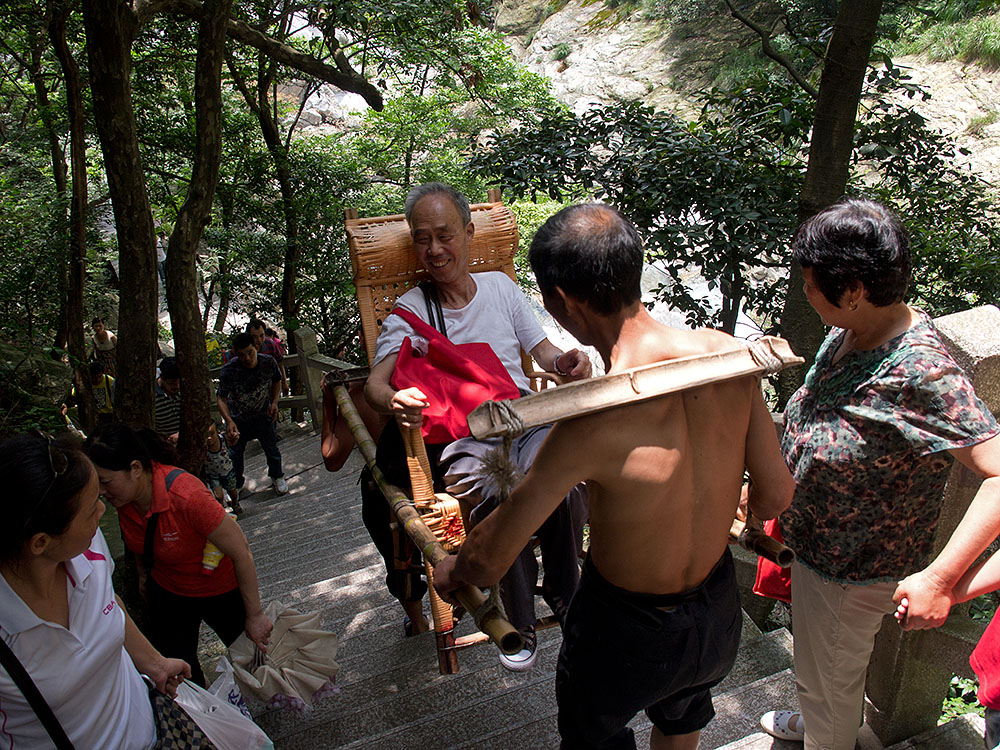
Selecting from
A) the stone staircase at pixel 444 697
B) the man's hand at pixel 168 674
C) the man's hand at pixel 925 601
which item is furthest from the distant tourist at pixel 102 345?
the man's hand at pixel 925 601

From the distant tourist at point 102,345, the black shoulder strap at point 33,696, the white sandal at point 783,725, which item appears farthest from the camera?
the distant tourist at point 102,345

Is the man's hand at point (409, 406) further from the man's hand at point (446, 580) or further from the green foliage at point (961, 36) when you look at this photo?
the green foliage at point (961, 36)

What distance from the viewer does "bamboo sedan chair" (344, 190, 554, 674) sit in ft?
8.68

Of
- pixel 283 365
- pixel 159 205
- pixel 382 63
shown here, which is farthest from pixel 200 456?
pixel 159 205

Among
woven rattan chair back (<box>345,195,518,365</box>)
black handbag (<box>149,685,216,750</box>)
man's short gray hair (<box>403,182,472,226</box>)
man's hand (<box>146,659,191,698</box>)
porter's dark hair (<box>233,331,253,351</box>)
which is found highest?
man's short gray hair (<box>403,182,472,226</box>)

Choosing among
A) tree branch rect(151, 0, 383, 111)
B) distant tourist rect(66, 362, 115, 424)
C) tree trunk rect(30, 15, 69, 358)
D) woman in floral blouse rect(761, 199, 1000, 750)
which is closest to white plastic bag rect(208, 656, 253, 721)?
woman in floral blouse rect(761, 199, 1000, 750)

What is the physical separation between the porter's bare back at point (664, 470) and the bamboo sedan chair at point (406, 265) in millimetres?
1024

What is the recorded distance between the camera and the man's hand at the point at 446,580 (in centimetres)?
180

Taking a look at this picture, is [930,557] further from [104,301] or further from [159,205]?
[104,301]

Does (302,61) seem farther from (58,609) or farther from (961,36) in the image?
(961,36)

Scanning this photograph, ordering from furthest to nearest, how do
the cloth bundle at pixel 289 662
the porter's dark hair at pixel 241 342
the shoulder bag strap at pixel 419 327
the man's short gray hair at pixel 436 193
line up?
1. the porter's dark hair at pixel 241 342
2. the man's short gray hair at pixel 436 193
3. the shoulder bag strap at pixel 419 327
4. the cloth bundle at pixel 289 662

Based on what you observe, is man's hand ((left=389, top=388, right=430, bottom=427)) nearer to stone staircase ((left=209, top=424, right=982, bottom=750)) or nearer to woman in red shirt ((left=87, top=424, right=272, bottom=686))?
woman in red shirt ((left=87, top=424, right=272, bottom=686))

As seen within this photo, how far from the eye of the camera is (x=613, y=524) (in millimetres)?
1586

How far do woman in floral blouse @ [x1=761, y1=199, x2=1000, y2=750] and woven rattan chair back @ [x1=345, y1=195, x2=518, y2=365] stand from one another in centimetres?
173
